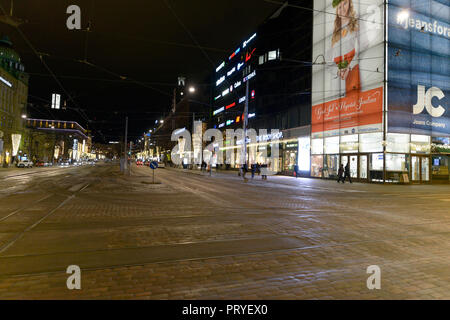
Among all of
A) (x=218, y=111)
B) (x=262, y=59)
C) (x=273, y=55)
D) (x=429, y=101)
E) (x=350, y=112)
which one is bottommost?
(x=350, y=112)

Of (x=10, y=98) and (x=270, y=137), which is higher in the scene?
(x=10, y=98)

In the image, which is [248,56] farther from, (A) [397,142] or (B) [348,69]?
(A) [397,142]

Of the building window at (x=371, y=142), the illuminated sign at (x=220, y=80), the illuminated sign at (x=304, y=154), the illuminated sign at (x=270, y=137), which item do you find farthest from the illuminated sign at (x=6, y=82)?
the building window at (x=371, y=142)

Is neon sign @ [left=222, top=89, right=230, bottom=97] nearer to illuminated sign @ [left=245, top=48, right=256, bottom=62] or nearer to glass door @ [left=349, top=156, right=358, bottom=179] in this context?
illuminated sign @ [left=245, top=48, right=256, bottom=62]

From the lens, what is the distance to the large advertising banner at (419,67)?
25.6m

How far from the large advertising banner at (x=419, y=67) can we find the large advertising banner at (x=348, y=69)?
1.07 metres

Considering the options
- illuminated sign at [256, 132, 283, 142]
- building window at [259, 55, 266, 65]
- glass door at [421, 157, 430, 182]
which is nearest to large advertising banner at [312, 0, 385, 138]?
glass door at [421, 157, 430, 182]

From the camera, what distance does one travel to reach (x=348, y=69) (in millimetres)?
29047

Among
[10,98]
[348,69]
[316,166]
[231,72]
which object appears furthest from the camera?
[10,98]

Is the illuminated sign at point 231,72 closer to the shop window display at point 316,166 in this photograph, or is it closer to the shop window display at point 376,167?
the shop window display at point 316,166

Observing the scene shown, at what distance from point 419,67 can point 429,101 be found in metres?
3.07

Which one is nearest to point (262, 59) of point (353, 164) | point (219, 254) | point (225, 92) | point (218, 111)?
point (225, 92)

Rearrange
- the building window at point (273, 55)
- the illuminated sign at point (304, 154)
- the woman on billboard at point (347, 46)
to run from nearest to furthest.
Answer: the woman on billboard at point (347, 46), the illuminated sign at point (304, 154), the building window at point (273, 55)

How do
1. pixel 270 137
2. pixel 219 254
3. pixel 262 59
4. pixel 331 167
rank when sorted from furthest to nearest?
pixel 262 59 < pixel 270 137 < pixel 331 167 < pixel 219 254
